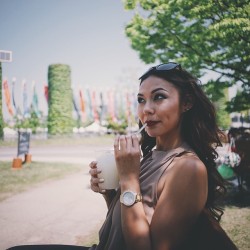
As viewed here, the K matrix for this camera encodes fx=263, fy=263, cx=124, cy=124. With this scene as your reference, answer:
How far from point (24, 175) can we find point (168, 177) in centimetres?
888

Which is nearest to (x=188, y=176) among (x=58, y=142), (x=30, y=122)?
(x=58, y=142)

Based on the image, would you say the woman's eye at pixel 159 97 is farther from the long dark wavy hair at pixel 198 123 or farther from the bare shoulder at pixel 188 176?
the bare shoulder at pixel 188 176

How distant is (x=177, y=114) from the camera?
4.77 ft

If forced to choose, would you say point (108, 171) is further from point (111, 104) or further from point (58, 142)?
point (111, 104)

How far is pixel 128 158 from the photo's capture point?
132 cm

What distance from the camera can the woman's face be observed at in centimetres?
141

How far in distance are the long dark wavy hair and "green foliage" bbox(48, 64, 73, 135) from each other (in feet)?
99.3

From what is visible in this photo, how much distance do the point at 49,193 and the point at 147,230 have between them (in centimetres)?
632

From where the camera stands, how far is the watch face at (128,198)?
4.01 feet

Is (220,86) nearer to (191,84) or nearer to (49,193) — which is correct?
(49,193)

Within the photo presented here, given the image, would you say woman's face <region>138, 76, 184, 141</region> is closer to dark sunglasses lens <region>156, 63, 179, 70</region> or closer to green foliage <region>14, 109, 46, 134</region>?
dark sunglasses lens <region>156, 63, 179, 70</region>

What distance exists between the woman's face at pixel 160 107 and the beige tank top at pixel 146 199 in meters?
0.14

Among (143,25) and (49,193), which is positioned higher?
(143,25)

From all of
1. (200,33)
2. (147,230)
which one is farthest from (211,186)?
(200,33)
